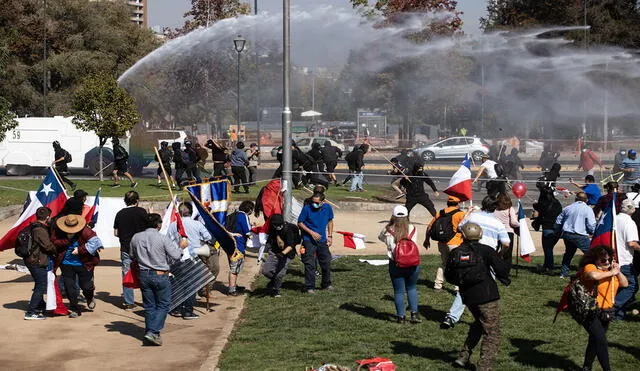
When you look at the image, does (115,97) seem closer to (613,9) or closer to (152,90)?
(152,90)

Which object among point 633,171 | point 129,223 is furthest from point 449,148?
point 129,223

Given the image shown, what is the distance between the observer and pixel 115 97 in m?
29.7

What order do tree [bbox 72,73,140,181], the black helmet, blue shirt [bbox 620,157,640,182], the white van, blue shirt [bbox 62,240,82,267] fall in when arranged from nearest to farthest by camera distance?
→ the black helmet
blue shirt [bbox 62,240,82,267]
blue shirt [bbox 620,157,640,182]
tree [bbox 72,73,140,181]
the white van

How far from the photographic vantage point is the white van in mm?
35438

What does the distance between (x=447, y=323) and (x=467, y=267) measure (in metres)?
2.50

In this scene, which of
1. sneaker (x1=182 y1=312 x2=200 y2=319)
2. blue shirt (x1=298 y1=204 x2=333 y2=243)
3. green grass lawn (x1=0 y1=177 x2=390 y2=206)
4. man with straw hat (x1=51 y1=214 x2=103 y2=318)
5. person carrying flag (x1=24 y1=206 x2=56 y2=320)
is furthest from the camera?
green grass lawn (x1=0 y1=177 x2=390 y2=206)

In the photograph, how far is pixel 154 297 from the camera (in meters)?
11.8

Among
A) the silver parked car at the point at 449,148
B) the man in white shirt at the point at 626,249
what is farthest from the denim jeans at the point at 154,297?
the silver parked car at the point at 449,148

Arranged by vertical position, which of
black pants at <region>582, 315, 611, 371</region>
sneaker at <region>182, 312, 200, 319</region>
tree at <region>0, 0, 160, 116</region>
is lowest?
sneaker at <region>182, 312, 200, 319</region>

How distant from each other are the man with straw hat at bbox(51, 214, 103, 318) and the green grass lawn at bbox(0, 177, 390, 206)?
12.4m

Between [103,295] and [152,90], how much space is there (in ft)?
67.5

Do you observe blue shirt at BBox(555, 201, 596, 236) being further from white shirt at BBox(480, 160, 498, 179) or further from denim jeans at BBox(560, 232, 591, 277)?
white shirt at BBox(480, 160, 498, 179)

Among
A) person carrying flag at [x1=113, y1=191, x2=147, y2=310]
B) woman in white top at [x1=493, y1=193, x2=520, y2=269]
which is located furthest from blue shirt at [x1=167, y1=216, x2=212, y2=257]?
woman in white top at [x1=493, y1=193, x2=520, y2=269]

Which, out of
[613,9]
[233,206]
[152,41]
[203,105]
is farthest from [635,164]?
[152,41]
